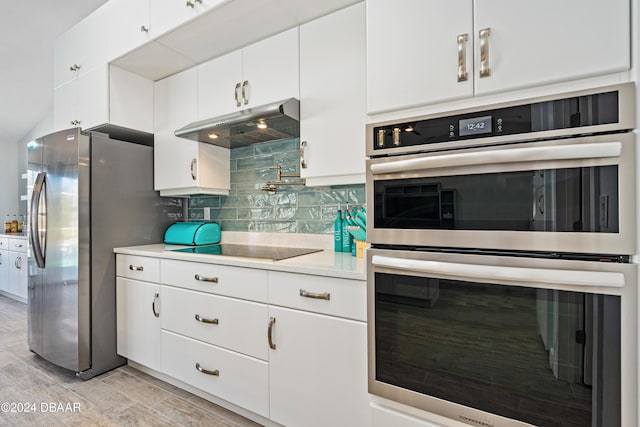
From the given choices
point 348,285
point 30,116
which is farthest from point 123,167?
point 30,116

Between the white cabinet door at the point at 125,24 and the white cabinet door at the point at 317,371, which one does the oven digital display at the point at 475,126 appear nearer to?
the white cabinet door at the point at 317,371

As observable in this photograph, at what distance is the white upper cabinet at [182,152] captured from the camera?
2.25 m

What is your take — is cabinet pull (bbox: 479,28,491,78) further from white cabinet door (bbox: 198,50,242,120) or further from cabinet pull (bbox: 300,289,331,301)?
white cabinet door (bbox: 198,50,242,120)

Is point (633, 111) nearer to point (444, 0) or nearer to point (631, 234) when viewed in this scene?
point (631, 234)

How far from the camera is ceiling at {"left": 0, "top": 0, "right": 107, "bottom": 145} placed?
2.65 m

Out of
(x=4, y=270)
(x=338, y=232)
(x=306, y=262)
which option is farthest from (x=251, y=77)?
(x=4, y=270)

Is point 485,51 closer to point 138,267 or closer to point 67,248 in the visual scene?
point 138,267

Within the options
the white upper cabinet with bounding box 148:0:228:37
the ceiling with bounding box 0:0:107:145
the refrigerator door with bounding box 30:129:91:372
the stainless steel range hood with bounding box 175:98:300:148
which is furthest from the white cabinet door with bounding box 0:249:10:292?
the white upper cabinet with bounding box 148:0:228:37

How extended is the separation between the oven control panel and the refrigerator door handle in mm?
2441

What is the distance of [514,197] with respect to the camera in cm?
97

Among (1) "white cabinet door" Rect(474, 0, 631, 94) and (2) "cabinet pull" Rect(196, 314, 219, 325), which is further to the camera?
(2) "cabinet pull" Rect(196, 314, 219, 325)

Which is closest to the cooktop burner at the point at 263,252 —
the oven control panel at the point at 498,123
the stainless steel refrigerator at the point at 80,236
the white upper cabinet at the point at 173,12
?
the stainless steel refrigerator at the point at 80,236

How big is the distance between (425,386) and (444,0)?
137 cm

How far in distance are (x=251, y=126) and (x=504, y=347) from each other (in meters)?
1.65
